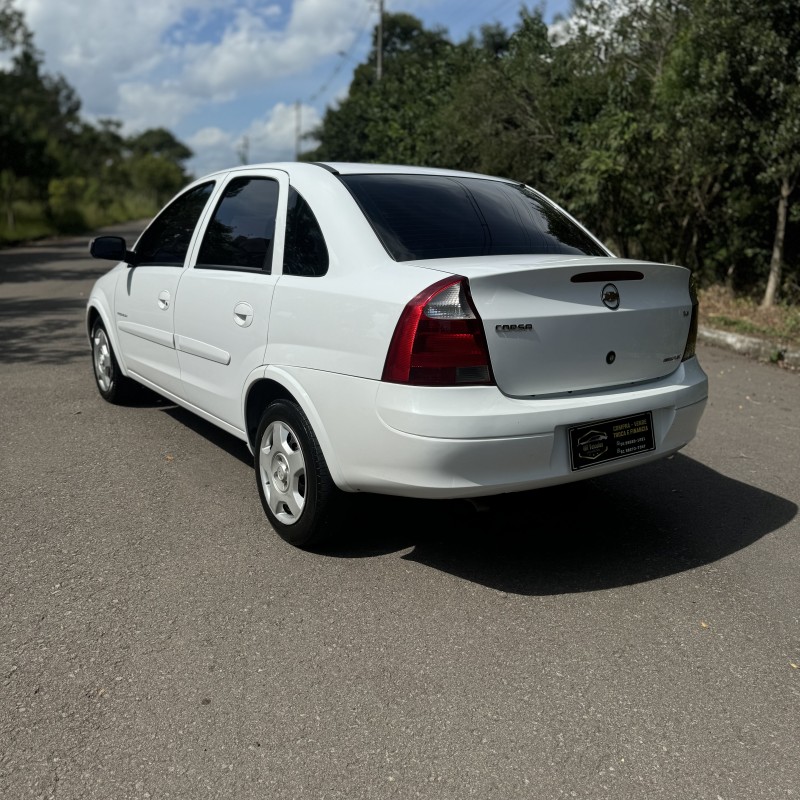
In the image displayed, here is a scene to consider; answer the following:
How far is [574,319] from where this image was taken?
10.7ft

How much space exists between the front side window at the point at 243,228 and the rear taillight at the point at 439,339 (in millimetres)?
1082

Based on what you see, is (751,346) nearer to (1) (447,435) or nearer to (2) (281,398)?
(2) (281,398)

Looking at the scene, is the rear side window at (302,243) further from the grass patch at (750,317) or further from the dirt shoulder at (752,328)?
the grass patch at (750,317)

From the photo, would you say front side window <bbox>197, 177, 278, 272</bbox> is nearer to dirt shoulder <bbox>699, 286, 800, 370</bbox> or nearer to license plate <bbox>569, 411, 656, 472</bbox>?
license plate <bbox>569, 411, 656, 472</bbox>

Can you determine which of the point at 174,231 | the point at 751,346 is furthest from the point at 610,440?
the point at 751,346

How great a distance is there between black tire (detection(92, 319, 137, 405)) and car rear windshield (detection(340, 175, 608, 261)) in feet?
9.55

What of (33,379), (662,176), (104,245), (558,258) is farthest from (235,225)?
(662,176)

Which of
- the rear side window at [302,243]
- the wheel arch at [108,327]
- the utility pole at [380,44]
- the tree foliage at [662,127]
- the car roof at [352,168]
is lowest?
the wheel arch at [108,327]

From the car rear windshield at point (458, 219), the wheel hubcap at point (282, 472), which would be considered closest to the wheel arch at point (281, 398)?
the wheel hubcap at point (282, 472)

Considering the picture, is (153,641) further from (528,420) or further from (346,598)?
(528,420)

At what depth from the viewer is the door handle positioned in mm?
3861

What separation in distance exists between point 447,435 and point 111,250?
3.15 meters

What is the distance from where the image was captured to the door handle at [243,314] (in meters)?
3.86

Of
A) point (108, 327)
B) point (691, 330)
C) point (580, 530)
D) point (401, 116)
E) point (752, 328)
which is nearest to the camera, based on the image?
point (691, 330)
